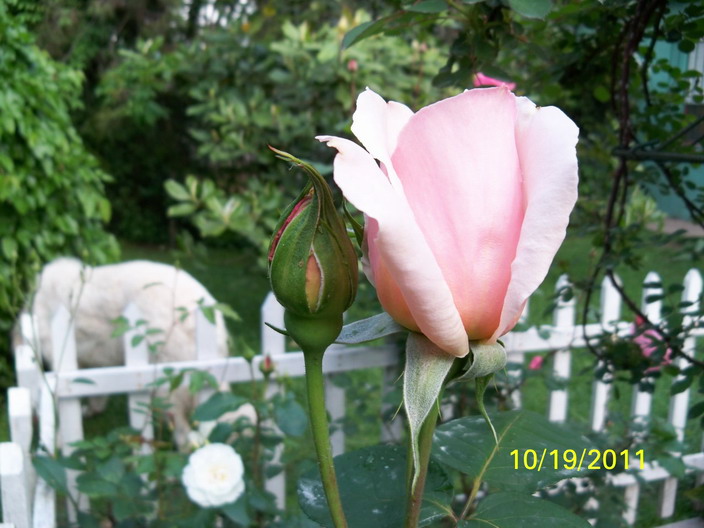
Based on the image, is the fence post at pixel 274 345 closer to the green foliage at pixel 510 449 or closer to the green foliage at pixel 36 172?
the green foliage at pixel 36 172

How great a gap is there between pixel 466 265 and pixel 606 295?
1.79m

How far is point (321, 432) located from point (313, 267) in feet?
0.28

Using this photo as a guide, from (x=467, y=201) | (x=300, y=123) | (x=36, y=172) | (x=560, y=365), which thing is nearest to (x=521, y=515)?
(x=467, y=201)

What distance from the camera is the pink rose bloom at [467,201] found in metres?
0.30

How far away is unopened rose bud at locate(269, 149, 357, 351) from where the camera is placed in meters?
0.33

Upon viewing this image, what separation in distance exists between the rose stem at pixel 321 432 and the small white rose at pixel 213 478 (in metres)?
0.74

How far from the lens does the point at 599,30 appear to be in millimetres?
1035

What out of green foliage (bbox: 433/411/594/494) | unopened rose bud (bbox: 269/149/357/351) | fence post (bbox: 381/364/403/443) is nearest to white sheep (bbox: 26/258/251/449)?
fence post (bbox: 381/364/403/443)

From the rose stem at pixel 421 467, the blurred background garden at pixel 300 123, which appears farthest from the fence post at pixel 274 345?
the rose stem at pixel 421 467

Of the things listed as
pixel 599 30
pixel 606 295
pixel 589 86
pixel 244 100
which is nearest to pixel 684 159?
pixel 599 30

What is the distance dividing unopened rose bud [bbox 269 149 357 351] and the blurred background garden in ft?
0.27

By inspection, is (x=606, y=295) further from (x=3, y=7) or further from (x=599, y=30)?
(x=3, y=7)

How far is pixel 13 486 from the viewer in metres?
0.99
